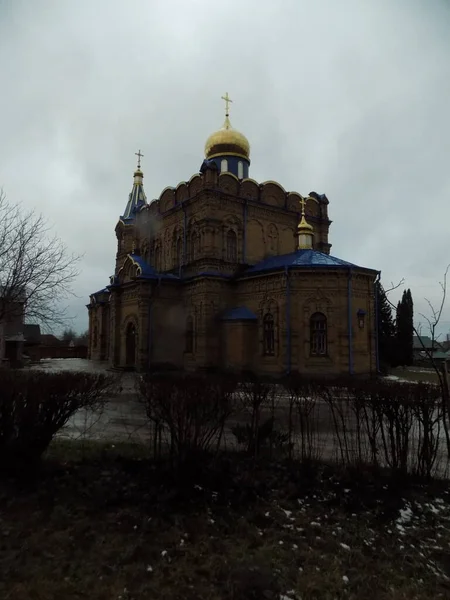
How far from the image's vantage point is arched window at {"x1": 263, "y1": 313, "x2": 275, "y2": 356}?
20.9 metres

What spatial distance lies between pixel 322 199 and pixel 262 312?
1156 cm

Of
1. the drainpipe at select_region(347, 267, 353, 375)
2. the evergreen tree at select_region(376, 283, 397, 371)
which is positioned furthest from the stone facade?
the evergreen tree at select_region(376, 283, 397, 371)

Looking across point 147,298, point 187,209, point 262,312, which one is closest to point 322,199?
point 187,209

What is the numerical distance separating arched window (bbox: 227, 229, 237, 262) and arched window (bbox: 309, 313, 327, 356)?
6503mm

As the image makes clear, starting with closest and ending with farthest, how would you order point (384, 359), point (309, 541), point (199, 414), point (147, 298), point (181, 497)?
point (309, 541) < point (181, 497) < point (199, 414) < point (147, 298) < point (384, 359)

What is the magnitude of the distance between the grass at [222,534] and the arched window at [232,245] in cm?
1874

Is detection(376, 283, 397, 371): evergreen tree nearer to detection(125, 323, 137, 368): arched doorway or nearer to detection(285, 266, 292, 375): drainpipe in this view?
detection(285, 266, 292, 375): drainpipe

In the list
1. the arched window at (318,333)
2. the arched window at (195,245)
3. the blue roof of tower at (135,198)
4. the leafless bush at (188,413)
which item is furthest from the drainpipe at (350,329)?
the blue roof of tower at (135,198)

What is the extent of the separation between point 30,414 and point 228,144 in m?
24.8

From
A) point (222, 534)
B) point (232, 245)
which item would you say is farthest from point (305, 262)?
point (222, 534)

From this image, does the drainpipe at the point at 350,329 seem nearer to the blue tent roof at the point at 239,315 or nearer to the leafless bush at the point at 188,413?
the blue tent roof at the point at 239,315

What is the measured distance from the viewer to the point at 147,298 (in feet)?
80.1

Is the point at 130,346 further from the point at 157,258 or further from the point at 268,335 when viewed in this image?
the point at 268,335

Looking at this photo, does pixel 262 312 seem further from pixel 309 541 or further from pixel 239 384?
pixel 309 541
